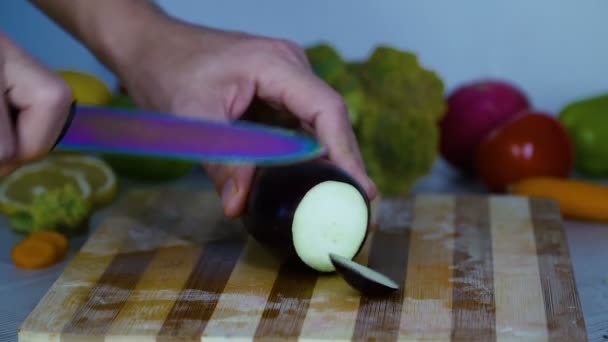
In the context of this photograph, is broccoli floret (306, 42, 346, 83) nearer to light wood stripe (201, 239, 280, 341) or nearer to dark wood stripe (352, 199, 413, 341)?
dark wood stripe (352, 199, 413, 341)

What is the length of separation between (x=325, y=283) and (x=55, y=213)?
0.61 metres

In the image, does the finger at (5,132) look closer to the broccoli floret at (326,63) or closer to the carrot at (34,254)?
the carrot at (34,254)

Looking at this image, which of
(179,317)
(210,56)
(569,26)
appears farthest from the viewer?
(569,26)

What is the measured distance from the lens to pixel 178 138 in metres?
1.24

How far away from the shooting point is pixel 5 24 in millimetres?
2467

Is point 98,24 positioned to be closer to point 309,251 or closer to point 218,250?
point 218,250

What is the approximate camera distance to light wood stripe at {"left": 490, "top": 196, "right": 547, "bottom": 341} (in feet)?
3.97

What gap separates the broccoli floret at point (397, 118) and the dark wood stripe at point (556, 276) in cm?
33

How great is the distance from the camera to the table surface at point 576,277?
140 centimetres

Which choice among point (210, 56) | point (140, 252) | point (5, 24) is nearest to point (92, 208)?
point (140, 252)

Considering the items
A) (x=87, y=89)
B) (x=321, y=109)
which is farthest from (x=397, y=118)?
(x=87, y=89)

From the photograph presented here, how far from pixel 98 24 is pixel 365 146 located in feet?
2.06

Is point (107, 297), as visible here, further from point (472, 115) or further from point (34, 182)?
point (472, 115)

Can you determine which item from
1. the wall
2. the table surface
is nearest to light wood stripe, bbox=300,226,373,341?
the table surface
